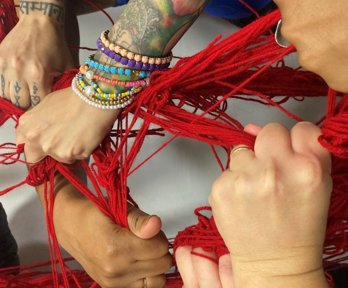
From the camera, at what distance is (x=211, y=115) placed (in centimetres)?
62

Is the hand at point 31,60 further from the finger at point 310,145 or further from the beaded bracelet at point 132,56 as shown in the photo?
the finger at point 310,145

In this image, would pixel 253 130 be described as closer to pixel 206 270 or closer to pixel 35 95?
pixel 206 270

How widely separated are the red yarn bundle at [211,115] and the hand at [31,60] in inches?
0.8

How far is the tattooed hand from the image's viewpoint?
26.7 inches

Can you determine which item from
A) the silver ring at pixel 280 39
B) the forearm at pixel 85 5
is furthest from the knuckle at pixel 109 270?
the forearm at pixel 85 5

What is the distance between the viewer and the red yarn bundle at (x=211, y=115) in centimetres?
48

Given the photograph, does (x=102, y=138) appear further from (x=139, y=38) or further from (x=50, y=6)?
(x=50, y=6)

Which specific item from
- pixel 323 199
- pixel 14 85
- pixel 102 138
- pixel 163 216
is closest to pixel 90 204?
pixel 102 138

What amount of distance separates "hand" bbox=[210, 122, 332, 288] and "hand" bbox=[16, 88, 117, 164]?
19 centimetres

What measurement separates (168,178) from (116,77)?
0.62 metres

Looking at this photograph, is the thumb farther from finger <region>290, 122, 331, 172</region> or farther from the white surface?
the white surface

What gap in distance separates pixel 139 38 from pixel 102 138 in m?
0.13

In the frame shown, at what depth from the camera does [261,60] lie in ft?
1.68

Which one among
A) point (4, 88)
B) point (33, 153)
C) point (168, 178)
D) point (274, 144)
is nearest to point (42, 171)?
point (33, 153)
